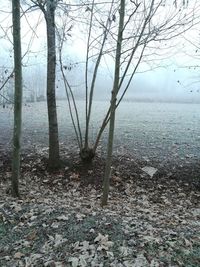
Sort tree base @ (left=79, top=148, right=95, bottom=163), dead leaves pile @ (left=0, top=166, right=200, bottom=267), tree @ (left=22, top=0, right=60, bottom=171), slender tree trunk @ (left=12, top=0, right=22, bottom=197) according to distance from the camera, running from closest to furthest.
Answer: dead leaves pile @ (left=0, top=166, right=200, bottom=267)
slender tree trunk @ (left=12, top=0, right=22, bottom=197)
tree @ (left=22, top=0, right=60, bottom=171)
tree base @ (left=79, top=148, right=95, bottom=163)

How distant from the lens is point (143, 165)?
840 cm

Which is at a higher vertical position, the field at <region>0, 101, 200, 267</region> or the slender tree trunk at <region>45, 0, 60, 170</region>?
the slender tree trunk at <region>45, 0, 60, 170</region>

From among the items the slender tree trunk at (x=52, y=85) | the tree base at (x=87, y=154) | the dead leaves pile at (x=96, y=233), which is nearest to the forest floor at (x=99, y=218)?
the dead leaves pile at (x=96, y=233)

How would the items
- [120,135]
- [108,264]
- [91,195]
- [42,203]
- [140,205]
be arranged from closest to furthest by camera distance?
[108,264] < [42,203] < [140,205] < [91,195] < [120,135]

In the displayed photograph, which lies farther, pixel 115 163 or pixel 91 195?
pixel 115 163

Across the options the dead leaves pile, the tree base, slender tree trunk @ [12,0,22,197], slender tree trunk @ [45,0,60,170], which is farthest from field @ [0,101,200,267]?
slender tree trunk @ [12,0,22,197]

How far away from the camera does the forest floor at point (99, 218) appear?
4027 mm

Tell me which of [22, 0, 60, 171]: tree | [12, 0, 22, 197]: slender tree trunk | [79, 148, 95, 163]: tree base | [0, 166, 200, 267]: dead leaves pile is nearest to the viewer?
[0, 166, 200, 267]: dead leaves pile

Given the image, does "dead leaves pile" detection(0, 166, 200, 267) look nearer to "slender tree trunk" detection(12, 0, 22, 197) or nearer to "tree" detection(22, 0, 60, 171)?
"slender tree trunk" detection(12, 0, 22, 197)

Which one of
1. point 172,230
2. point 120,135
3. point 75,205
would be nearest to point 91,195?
point 75,205

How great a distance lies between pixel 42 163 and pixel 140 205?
315 centimetres

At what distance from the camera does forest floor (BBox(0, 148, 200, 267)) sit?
159 inches

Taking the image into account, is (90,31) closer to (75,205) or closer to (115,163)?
(115,163)

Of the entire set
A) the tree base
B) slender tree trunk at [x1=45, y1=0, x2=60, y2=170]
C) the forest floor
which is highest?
slender tree trunk at [x1=45, y1=0, x2=60, y2=170]
